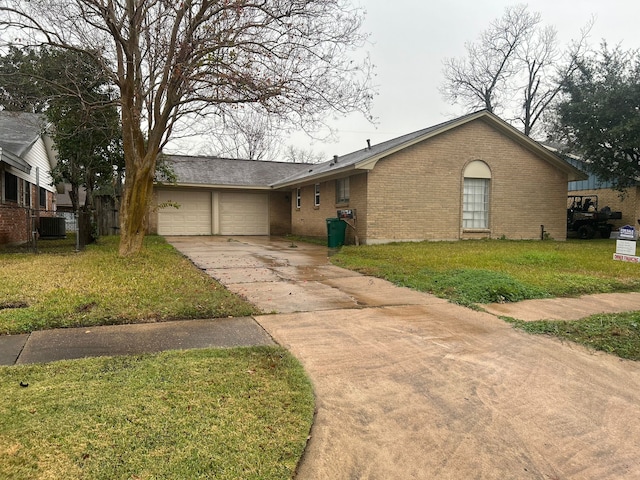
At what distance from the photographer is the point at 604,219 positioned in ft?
69.4

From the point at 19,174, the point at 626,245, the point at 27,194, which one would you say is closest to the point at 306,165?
the point at 27,194

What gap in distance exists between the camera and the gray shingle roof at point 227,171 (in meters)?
22.8

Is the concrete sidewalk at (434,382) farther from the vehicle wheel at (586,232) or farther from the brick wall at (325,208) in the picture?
the vehicle wheel at (586,232)

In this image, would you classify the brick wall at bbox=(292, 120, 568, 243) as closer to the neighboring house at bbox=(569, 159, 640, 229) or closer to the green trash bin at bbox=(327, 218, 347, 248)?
the green trash bin at bbox=(327, 218, 347, 248)

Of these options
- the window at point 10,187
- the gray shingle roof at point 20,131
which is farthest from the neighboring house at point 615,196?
the window at point 10,187

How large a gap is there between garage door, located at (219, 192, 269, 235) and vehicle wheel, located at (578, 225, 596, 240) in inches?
634

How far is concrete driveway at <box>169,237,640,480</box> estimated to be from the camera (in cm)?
248

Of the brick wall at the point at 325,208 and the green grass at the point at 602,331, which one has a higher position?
the brick wall at the point at 325,208

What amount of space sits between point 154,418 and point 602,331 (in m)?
4.82

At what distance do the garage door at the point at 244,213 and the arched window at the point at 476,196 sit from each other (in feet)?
38.6

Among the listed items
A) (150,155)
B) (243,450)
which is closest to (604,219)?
(150,155)

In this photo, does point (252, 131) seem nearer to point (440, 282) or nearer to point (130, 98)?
point (130, 98)

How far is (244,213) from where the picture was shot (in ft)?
79.8

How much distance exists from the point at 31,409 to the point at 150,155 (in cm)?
861
